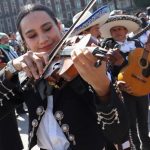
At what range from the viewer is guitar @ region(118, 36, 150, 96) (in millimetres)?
3684

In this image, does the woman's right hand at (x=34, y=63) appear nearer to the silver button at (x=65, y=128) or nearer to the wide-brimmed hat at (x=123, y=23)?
the silver button at (x=65, y=128)

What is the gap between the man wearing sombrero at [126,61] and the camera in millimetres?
3958

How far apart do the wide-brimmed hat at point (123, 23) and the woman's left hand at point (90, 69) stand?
2686mm

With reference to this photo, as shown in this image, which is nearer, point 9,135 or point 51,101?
Answer: point 51,101

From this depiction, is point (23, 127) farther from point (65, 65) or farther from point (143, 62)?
point (65, 65)

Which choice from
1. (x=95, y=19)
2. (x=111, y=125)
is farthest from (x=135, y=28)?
(x=111, y=125)

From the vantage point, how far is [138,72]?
12.3 feet

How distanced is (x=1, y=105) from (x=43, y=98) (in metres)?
0.25

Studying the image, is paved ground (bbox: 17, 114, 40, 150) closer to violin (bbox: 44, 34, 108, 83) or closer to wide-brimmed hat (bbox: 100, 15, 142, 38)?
wide-brimmed hat (bbox: 100, 15, 142, 38)

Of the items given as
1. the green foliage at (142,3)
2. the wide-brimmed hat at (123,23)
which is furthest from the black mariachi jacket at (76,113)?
the green foliage at (142,3)

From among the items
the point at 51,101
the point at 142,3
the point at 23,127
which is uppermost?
the point at 51,101

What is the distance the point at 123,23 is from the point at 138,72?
0.78 m

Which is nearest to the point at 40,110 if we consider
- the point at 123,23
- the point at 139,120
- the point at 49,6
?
the point at 139,120

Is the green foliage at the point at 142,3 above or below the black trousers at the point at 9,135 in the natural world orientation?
below
